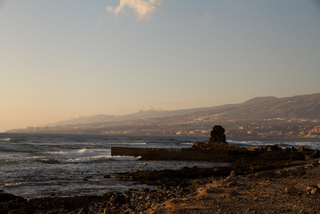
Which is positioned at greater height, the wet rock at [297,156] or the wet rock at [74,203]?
the wet rock at [74,203]

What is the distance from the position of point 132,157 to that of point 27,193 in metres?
18.0

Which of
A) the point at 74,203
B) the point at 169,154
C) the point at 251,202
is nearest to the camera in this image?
the point at 251,202

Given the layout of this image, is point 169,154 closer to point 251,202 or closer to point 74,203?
point 74,203

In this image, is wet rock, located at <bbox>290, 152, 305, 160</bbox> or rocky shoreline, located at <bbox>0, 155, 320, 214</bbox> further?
wet rock, located at <bbox>290, 152, 305, 160</bbox>

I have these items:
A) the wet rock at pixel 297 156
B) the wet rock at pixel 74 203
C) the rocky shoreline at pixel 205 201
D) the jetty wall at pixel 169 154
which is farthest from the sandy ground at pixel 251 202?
the wet rock at pixel 297 156

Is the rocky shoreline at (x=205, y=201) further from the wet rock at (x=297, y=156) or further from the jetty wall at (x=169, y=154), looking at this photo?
the wet rock at (x=297, y=156)

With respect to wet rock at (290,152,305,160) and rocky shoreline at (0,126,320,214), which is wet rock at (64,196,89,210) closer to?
rocky shoreline at (0,126,320,214)

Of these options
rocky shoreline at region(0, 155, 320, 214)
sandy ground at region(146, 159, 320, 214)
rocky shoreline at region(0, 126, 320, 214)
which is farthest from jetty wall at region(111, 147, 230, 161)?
sandy ground at region(146, 159, 320, 214)

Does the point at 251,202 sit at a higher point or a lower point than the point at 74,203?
higher

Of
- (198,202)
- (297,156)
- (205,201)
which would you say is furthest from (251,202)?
(297,156)

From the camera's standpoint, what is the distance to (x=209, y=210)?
695cm

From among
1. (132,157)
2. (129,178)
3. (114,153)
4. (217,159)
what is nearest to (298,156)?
(217,159)

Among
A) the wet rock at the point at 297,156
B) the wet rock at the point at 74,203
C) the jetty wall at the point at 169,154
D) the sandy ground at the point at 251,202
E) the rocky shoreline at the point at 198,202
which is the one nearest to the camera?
the sandy ground at the point at 251,202

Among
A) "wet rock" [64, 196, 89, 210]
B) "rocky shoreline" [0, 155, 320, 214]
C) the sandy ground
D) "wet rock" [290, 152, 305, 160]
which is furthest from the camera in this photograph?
"wet rock" [290, 152, 305, 160]
